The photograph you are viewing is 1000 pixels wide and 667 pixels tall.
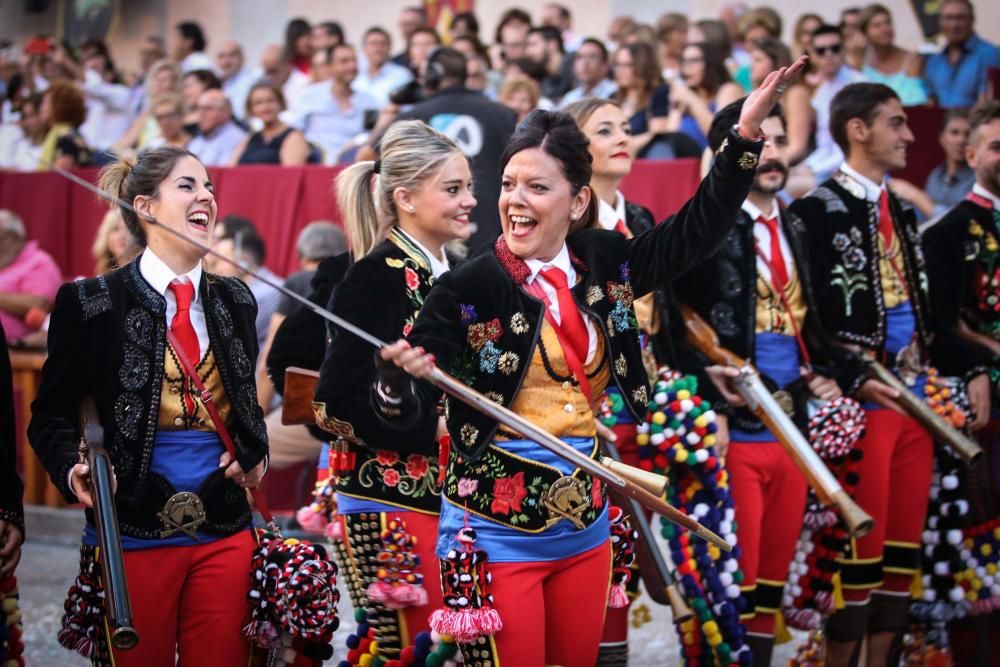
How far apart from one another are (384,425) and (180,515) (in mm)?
746

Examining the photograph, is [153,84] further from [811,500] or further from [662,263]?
[662,263]

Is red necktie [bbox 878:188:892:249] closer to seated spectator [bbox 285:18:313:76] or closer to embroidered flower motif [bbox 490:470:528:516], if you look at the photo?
embroidered flower motif [bbox 490:470:528:516]

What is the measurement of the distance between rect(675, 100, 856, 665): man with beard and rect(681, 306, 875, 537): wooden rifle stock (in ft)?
0.15

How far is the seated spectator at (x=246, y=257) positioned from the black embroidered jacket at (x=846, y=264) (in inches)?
163

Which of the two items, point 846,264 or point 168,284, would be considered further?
point 846,264

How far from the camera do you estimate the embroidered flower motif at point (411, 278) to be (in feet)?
15.7

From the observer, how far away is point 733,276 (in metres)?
5.67

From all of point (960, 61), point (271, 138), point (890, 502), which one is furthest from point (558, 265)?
point (271, 138)

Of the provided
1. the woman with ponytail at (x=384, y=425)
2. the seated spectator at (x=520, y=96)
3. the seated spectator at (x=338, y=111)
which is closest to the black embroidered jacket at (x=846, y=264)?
the woman with ponytail at (x=384, y=425)

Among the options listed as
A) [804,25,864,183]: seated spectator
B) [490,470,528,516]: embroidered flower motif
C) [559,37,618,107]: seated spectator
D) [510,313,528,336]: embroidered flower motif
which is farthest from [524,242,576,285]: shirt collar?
[559,37,618,107]: seated spectator

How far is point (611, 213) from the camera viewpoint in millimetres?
5742

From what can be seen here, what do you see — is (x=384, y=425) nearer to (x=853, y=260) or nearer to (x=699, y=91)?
(x=853, y=260)

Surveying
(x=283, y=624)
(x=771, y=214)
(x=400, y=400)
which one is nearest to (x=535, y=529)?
(x=400, y=400)

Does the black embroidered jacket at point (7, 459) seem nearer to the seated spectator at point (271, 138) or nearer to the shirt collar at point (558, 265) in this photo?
the shirt collar at point (558, 265)
